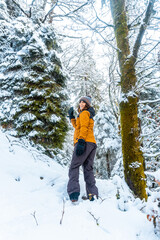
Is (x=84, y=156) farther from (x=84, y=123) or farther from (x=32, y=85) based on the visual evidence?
(x=32, y=85)

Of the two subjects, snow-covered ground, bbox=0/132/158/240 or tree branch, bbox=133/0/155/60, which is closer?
snow-covered ground, bbox=0/132/158/240

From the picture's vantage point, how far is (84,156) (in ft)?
10.2

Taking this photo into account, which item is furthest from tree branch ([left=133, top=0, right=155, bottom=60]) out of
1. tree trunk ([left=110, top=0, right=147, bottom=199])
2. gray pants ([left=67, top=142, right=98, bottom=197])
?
gray pants ([left=67, top=142, right=98, bottom=197])

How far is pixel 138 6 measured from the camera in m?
4.72

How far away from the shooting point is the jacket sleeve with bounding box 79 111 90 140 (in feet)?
10.1

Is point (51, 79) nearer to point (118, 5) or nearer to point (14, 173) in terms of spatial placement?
point (118, 5)

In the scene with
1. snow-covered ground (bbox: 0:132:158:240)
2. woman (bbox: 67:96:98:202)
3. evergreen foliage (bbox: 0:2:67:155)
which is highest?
evergreen foliage (bbox: 0:2:67:155)

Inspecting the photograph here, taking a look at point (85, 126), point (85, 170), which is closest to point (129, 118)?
point (85, 126)

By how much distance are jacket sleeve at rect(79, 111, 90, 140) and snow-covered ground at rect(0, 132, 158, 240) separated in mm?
1090

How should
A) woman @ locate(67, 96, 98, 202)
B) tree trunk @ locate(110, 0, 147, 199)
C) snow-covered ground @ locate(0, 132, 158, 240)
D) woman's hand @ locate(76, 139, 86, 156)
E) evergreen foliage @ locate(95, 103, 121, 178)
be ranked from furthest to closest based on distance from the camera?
evergreen foliage @ locate(95, 103, 121, 178), tree trunk @ locate(110, 0, 147, 199), woman's hand @ locate(76, 139, 86, 156), woman @ locate(67, 96, 98, 202), snow-covered ground @ locate(0, 132, 158, 240)

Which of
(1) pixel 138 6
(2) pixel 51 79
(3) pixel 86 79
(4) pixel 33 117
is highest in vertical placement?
(3) pixel 86 79

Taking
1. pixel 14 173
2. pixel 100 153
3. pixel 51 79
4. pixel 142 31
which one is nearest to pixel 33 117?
pixel 51 79

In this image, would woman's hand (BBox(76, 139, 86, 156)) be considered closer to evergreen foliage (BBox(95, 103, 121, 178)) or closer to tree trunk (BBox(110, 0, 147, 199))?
tree trunk (BBox(110, 0, 147, 199))

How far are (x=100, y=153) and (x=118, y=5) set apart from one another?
9350 millimetres
